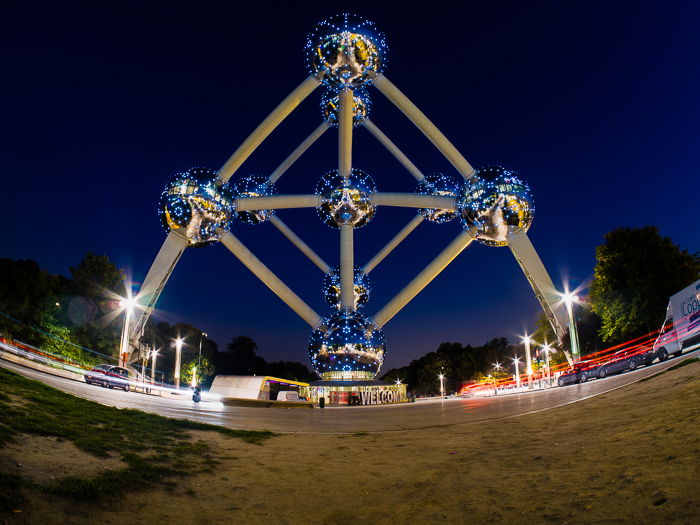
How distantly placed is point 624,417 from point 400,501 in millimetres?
3182

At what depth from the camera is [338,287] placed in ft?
58.6

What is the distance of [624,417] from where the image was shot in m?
5.65

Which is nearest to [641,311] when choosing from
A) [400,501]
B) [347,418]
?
[347,418]

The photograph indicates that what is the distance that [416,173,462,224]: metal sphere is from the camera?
1690 cm

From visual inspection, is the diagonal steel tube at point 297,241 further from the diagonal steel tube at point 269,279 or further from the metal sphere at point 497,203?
the metal sphere at point 497,203

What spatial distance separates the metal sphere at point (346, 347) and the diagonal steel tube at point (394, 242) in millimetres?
3985

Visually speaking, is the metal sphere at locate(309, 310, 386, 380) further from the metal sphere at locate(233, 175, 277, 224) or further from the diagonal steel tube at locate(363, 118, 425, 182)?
the diagonal steel tube at locate(363, 118, 425, 182)

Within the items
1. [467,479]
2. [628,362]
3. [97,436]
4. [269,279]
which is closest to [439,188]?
[269,279]

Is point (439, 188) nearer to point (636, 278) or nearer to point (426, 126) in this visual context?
point (426, 126)

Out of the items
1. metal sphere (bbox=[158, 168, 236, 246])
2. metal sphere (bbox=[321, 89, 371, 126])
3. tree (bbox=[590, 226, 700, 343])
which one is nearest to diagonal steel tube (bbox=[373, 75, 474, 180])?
metal sphere (bbox=[321, 89, 371, 126])

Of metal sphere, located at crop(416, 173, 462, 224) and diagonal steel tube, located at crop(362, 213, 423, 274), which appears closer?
metal sphere, located at crop(416, 173, 462, 224)

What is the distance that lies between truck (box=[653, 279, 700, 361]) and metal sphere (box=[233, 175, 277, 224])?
13045 millimetres

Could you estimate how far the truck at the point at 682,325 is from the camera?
12.8m

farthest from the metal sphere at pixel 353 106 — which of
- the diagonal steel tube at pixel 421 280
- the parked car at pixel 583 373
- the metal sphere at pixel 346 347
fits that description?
the parked car at pixel 583 373
